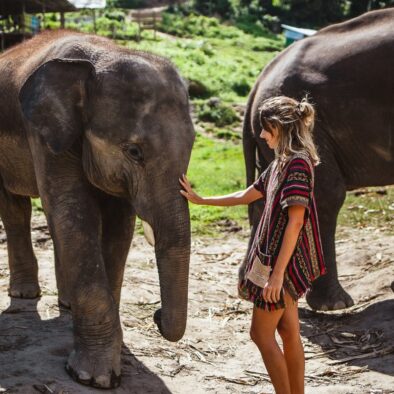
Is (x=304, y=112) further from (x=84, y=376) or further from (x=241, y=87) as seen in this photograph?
(x=241, y=87)

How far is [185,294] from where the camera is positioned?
4066 mm

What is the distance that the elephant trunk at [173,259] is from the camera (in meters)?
4.01

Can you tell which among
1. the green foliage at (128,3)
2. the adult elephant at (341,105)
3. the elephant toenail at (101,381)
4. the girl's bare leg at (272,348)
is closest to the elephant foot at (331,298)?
the adult elephant at (341,105)

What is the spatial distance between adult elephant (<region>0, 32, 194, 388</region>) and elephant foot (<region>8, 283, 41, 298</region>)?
142cm

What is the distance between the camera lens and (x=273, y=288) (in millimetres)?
3719

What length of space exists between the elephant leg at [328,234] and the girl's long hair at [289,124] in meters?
2.08

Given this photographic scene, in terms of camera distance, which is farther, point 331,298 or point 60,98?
point 331,298

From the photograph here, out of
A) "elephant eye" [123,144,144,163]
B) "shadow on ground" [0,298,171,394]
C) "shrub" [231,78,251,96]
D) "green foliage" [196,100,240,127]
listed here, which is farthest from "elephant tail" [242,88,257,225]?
"shrub" [231,78,251,96]

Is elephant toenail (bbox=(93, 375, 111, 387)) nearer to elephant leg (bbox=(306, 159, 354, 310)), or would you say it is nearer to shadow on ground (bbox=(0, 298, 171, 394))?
shadow on ground (bbox=(0, 298, 171, 394))

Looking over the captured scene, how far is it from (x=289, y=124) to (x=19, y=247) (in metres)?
2.80

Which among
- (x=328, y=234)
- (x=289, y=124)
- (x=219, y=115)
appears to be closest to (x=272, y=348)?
(x=289, y=124)

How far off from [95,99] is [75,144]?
302 mm

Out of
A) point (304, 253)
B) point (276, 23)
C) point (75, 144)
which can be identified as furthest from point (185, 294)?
point (276, 23)

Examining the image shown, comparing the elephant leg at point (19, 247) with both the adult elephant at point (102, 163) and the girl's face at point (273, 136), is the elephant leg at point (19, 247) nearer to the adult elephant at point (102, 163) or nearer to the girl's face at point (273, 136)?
the adult elephant at point (102, 163)
